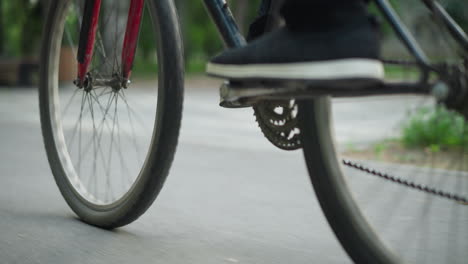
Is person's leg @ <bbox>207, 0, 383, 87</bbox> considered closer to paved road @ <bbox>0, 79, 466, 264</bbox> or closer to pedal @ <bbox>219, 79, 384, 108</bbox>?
pedal @ <bbox>219, 79, 384, 108</bbox>

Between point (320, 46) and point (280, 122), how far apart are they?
0.58 m

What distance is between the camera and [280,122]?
8.16 feet

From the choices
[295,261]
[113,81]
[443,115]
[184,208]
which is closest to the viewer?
[443,115]

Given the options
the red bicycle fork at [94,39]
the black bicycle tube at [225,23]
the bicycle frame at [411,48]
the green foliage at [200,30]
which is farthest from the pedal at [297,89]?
the green foliage at [200,30]

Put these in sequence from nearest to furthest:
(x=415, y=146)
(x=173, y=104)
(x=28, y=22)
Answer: (x=173, y=104) < (x=415, y=146) < (x=28, y=22)

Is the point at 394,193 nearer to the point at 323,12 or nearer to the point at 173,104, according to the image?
the point at 173,104

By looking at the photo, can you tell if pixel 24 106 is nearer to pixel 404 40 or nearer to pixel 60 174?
pixel 60 174

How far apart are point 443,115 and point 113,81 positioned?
1.47 m

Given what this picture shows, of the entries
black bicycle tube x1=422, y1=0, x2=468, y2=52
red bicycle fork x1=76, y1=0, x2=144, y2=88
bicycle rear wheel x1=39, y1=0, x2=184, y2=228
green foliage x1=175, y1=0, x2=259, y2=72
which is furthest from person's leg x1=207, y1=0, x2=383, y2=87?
green foliage x1=175, y1=0, x2=259, y2=72

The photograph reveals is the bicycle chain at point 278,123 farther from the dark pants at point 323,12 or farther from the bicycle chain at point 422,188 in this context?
the dark pants at point 323,12

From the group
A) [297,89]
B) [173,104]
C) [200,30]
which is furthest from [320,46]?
[200,30]

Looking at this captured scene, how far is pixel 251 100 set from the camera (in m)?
2.32

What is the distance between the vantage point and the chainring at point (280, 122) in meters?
2.42

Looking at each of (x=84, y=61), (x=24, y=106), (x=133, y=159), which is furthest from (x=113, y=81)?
(x=24, y=106)
